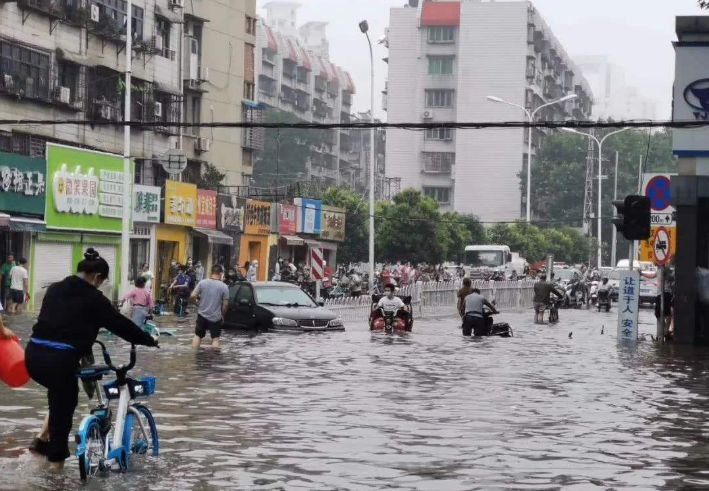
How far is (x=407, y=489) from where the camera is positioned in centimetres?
1045

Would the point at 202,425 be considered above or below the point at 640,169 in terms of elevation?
below

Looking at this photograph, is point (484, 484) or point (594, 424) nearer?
point (484, 484)

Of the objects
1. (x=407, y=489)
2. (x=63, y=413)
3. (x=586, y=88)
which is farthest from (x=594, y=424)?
(x=586, y=88)

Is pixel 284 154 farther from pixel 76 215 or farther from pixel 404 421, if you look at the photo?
pixel 404 421

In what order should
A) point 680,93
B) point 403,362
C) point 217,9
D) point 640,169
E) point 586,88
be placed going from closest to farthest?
point 403,362
point 680,93
point 217,9
point 640,169
point 586,88

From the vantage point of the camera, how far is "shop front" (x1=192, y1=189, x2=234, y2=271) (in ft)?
192

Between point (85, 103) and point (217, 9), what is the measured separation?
67.4ft

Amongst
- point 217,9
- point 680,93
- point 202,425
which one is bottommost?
point 202,425

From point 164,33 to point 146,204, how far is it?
8.74m

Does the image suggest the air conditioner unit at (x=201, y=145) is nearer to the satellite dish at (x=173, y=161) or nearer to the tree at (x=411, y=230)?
the satellite dish at (x=173, y=161)

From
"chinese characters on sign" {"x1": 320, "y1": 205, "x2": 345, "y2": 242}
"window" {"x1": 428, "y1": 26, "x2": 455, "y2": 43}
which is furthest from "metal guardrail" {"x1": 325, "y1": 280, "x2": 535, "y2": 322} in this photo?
"window" {"x1": 428, "y1": 26, "x2": 455, "y2": 43}

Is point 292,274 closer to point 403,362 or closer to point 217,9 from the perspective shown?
point 217,9

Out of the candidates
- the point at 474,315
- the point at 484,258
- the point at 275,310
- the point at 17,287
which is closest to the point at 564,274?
the point at 484,258

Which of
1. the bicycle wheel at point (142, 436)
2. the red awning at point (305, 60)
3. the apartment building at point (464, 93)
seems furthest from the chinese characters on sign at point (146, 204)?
the red awning at point (305, 60)
